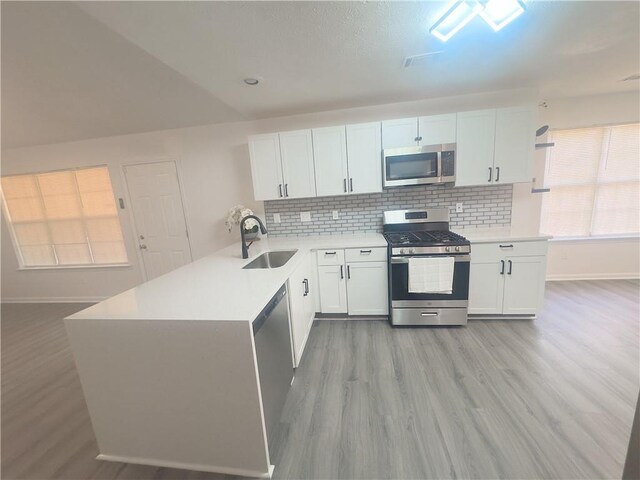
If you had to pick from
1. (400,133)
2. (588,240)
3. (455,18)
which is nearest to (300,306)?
(400,133)

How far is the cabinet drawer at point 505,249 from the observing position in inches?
95.8

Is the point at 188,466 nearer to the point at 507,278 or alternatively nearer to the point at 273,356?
the point at 273,356

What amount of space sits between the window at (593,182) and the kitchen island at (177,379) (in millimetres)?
4280

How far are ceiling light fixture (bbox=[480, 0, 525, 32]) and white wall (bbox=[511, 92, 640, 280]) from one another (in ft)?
6.72

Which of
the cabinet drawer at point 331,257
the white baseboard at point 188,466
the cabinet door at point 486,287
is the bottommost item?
the white baseboard at point 188,466

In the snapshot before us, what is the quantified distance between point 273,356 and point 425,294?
1.74 metres

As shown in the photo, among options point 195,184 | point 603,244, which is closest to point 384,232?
point 195,184

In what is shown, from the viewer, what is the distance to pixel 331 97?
8.82ft

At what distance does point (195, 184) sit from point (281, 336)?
9.19 ft

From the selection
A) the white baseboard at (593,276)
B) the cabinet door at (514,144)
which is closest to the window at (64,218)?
the cabinet door at (514,144)

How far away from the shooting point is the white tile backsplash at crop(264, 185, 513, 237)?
2.99 meters

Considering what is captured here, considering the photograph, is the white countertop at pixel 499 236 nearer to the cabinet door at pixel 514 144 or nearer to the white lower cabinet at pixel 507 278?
the white lower cabinet at pixel 507 278

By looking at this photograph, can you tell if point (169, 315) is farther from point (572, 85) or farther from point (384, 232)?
point (572, 85)

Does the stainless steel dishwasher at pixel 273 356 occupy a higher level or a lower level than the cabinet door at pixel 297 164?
lower
